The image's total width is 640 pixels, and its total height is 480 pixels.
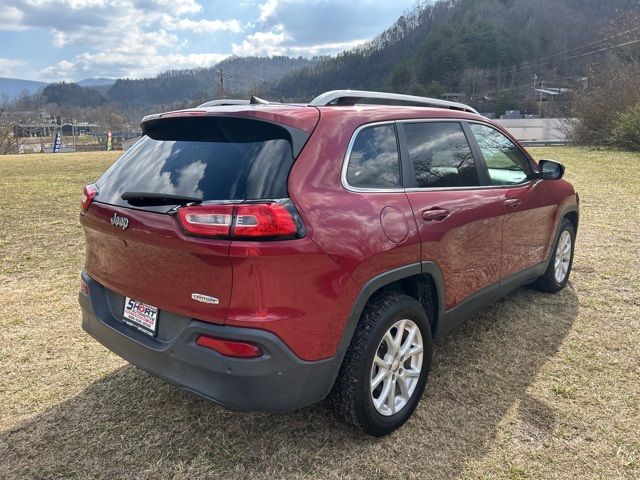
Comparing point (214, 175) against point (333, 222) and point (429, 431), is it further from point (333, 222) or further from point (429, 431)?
point (429, 431)

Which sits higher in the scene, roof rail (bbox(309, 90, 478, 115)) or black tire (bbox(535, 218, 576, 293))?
roof rail (bbox(309, 90, 478, 115))

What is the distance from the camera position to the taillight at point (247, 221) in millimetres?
2107

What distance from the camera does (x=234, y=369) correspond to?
2145mm

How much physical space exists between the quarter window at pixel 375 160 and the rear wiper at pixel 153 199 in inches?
31.8

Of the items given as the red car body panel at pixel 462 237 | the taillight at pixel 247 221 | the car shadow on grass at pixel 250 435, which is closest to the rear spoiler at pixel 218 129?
the taillight at pixel 247 221

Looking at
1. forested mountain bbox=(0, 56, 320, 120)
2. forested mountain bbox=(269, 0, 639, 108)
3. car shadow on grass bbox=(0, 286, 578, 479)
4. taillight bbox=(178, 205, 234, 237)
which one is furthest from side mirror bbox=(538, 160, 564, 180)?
forested mountain bbox=(0, 56, 320, 120)

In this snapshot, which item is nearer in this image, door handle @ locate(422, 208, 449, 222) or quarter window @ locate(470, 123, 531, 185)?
door handle @ locate(422, 208, 449, 222)

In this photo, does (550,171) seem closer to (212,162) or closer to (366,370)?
(366,370)

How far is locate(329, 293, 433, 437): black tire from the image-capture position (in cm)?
248

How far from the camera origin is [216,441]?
2.68 m

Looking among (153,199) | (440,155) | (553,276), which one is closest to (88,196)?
(153,199)

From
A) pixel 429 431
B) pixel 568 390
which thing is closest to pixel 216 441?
pixel 429 431

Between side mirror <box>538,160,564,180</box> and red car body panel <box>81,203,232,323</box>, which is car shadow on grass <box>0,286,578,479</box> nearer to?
red car body panel <box>81,203,232,323</box>

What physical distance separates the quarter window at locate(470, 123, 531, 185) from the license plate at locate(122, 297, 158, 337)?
2.52m
